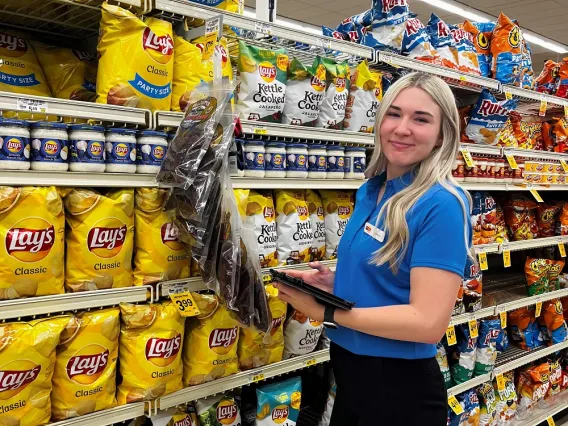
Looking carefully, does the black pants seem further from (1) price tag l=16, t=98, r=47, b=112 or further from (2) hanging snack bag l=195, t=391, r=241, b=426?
(1) price tag l=16, t=98, r=47, b=112

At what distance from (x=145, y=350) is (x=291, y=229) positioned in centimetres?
76

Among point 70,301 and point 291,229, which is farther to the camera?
point 291,229

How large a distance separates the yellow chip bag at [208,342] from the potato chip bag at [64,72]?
899mm

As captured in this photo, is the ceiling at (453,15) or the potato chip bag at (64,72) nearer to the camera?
the potato chip bag at (64,72)

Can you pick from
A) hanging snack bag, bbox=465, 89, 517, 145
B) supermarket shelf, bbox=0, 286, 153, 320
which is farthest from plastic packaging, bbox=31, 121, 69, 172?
hanging snack bag, bbox=465, 89, 517, 145

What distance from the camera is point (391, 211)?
4.34 feet

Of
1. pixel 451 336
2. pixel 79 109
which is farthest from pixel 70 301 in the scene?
pixel 451 336

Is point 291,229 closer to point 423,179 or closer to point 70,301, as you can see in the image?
point 423,179

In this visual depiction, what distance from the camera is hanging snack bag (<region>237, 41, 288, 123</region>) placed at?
1.83 metres

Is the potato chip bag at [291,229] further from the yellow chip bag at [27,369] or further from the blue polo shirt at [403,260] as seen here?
the yellow chip bag at [27,369]

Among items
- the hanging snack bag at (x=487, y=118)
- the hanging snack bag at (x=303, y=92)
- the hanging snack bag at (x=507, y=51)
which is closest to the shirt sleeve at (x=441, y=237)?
the hanging snack bag at (x=303, y=92)

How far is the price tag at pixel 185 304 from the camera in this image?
1.63 m

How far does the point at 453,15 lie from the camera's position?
8469mm

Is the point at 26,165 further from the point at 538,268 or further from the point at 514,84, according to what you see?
the point at 538,268
